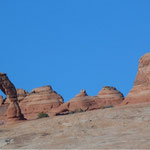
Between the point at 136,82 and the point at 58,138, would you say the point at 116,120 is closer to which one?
the point at 58,138

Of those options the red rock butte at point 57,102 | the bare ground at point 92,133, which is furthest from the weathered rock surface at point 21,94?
the bare ground at point 92,133

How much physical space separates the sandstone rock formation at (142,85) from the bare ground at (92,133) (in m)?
9.47

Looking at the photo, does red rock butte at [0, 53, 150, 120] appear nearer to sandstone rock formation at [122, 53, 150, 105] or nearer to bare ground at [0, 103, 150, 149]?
sandstone rock formation at [122, 53, 150, 105]

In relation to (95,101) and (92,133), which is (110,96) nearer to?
(95,101)

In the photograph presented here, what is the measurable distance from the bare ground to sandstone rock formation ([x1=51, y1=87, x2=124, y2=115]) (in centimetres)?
3216

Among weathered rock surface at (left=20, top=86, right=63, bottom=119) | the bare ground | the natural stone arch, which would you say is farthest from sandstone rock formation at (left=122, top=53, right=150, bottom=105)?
weathered rock surface at (left=20, top=86, right=63, bottom=119)

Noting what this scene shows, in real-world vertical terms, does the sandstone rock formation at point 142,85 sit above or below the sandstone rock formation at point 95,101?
below

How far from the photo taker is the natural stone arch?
30.5m

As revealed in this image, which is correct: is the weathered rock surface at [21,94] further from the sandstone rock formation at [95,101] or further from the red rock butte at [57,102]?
the sandstone rock formation at [95,101]

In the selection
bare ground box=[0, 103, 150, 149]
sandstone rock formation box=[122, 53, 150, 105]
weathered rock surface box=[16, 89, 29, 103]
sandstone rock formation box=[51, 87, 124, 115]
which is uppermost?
weathered rock surface box=[16, 89, 29, 103]

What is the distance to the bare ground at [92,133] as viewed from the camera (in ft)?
40.4

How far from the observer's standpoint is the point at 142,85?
32.0 metres

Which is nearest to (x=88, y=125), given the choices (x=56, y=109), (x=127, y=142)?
(x=127, y=142)

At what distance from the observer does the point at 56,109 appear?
53.3m
